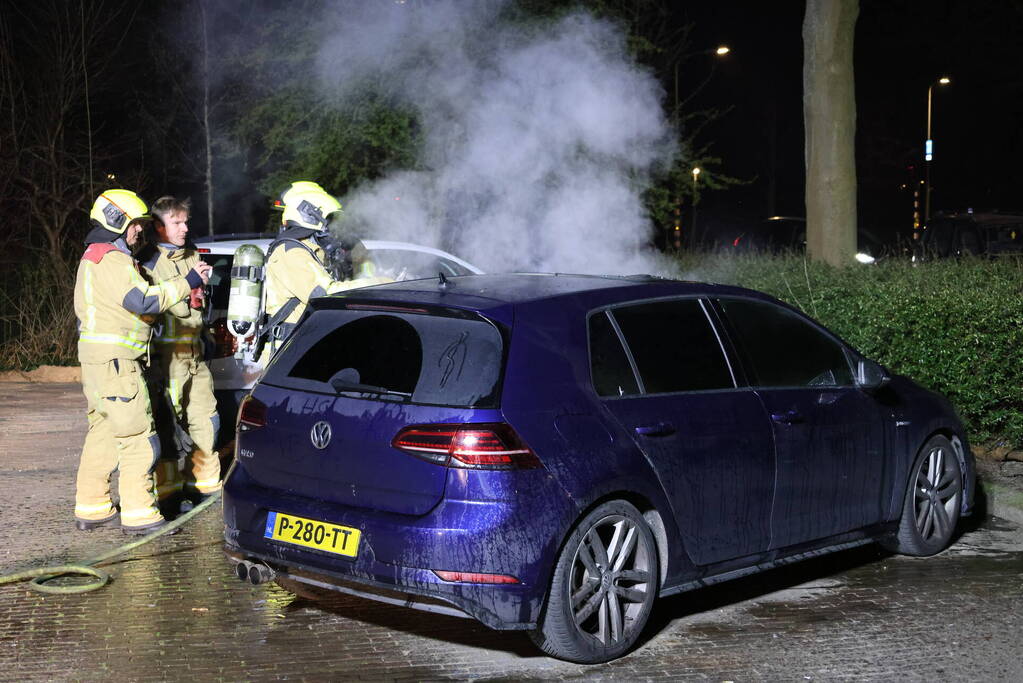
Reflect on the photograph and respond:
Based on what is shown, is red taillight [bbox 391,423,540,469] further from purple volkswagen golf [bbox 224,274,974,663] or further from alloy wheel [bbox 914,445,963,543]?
alloy wheel [bbox 914,445,963,543]

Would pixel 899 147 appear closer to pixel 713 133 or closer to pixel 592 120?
pixel 713 133

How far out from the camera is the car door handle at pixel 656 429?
16.5 feet

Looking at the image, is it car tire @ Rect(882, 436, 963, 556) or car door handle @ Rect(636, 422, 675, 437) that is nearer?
car door handle @ Rect(636, 422, 675, 437)

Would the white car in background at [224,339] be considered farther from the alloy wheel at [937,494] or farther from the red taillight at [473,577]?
the red taillight at [473,577]

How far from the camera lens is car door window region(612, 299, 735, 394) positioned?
5.26 m

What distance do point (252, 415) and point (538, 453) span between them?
4.48 feet

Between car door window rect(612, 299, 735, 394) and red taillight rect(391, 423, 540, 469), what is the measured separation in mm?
802

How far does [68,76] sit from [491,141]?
9.13 meters

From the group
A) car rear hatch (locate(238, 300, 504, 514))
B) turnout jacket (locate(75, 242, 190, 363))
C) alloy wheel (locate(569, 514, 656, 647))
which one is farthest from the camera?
turnout jacket (locate(75, 242, 190, 363))

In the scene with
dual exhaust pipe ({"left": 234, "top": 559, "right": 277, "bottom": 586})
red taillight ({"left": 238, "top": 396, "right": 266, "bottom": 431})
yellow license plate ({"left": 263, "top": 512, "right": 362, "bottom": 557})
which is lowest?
dual exhaust pipe ({"left": 234, "top": 559, "right": 277, "bottom": 586})

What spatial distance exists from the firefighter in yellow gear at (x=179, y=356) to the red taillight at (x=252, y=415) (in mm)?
2344

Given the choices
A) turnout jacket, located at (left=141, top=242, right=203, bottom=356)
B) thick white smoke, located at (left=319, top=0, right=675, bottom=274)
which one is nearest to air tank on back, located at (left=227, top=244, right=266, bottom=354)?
turnout jacket, located at (left=141, top=242, right=203, bottom=356)

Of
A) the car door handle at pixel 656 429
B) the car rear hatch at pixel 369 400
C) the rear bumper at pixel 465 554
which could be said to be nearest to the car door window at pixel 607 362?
the car door handle at pixel 656 429

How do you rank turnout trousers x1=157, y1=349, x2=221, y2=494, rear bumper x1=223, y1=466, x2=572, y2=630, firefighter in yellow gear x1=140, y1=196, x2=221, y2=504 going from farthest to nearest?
turnout trousers x1=157, y1=349, x2=221, y2=494
firefighter in yellow gear x1=140, y1=196, x2=221, y2=504
rear bumper x1=223, y1=466, x2=572, y2=630
